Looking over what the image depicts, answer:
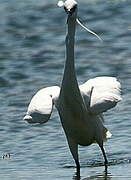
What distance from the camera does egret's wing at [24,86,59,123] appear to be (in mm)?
8969

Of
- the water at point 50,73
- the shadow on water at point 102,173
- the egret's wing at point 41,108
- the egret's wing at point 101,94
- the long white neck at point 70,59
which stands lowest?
the water at point 50,73

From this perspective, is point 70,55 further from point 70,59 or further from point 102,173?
point 102,173

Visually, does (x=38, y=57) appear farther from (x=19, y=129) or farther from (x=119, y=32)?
(x=19, y=129)

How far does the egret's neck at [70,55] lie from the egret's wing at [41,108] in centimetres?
38

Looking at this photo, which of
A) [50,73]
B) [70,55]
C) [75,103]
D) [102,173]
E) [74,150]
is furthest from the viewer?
[50,73]

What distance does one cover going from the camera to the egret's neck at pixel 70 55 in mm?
8586

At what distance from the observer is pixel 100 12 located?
18109mm

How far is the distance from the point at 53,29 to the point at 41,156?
753 cm

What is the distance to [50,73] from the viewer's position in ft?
48.1

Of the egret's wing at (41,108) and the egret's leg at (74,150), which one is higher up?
the egret's wing at (41,108)

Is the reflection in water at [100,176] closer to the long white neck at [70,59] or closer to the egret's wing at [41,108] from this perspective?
the egret's wing at [41,108]

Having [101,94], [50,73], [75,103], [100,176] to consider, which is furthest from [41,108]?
[50,73]

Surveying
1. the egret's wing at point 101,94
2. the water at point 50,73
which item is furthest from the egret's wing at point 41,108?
the water at point 50,73

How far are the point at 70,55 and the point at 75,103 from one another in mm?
527
